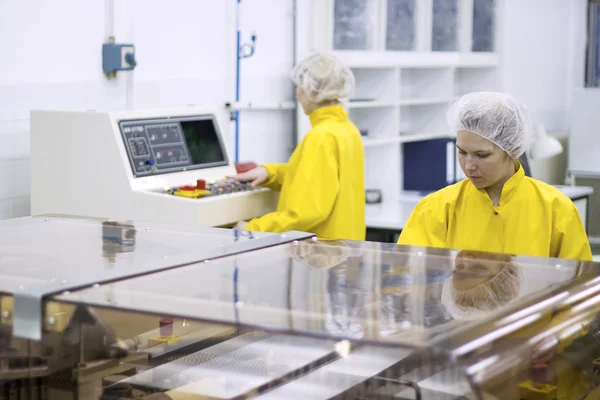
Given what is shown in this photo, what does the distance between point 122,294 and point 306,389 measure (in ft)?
1.31

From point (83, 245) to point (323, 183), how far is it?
5.06 feet

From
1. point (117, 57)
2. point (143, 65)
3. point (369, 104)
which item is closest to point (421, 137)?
point (369, 104)

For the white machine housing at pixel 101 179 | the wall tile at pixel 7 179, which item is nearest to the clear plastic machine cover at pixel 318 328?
the white machine housing at pixel 101 179

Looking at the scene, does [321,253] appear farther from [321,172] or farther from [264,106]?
[264,106]

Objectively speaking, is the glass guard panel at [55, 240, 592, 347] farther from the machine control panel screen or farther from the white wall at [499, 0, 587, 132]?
the white wall at [499, 0, 587, 132]

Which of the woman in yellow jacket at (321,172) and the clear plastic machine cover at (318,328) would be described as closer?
the clear plastic machine cover at (318,328)

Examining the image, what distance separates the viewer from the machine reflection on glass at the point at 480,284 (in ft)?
4.33

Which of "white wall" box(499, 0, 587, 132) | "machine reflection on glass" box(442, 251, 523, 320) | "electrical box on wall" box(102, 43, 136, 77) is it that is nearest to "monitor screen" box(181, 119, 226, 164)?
"electrical box on wall" box(102, 43, 136, 77)

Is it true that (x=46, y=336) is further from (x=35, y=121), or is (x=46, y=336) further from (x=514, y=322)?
(x=35, y=121)

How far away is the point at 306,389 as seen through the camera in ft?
5.16

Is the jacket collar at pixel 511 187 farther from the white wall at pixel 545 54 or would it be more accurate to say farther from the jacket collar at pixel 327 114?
the white wall at pixel 545 54

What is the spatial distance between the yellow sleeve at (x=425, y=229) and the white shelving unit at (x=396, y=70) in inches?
67.0

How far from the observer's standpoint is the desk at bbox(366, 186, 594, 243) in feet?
13.3

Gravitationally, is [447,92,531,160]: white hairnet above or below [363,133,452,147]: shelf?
above
